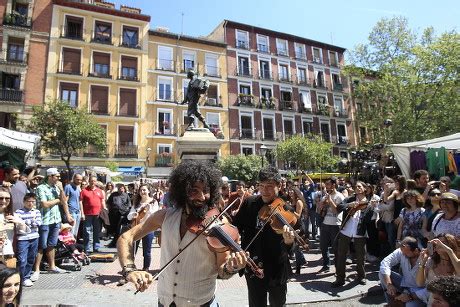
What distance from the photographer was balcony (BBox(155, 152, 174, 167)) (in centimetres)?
3042

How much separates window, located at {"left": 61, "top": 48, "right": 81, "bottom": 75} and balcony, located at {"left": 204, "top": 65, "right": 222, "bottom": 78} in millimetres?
11670

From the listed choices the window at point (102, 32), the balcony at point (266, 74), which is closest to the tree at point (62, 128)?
the window at point (102, 32)

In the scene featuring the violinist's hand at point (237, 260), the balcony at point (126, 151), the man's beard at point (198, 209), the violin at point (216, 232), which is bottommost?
the violinist's hand at point (237, 260)

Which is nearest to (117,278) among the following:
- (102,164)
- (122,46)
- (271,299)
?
(271,299)

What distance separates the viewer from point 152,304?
509 cm

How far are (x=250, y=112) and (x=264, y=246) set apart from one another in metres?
32.4

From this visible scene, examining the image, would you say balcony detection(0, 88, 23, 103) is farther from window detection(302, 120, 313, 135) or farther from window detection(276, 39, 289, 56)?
window detection(302, 120, 313, 135)

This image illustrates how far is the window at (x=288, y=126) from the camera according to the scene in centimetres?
3703

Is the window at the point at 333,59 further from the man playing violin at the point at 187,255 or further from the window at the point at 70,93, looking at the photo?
the man playing violin at the point at 187,255

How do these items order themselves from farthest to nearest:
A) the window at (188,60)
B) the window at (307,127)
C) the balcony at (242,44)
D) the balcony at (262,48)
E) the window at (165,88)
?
the window at (307,127) < the balcony at (262,48) < the balcony at (242,44) < the window at (188,60) < the window at (165,88)

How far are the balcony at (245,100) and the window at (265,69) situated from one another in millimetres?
3265

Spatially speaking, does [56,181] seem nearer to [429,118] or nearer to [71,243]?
[71,243]

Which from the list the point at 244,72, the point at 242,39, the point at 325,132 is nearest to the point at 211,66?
the point at 244,72

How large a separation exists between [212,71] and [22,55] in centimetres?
1654
